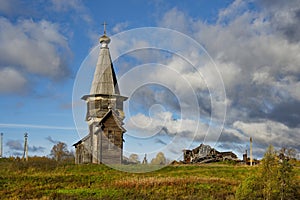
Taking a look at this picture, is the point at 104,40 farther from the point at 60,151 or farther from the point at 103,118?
the point at 60,151

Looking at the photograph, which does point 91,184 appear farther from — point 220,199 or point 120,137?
point 120,137

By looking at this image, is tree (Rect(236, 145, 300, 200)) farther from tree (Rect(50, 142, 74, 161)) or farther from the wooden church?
tree (Rect(50, 142, 74, 161))

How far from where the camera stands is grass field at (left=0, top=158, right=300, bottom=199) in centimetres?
2170

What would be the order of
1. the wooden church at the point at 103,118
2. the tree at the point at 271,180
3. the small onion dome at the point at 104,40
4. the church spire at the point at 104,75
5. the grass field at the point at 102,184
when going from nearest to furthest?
the tree at the point at 271,180, the grass field at the point at 102,184, the wooden church at the point at 103,118, the church spire at the point at 104,75, the small onion dome at the point at 104,40

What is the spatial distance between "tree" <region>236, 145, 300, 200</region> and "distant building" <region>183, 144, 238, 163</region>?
28.0 meters

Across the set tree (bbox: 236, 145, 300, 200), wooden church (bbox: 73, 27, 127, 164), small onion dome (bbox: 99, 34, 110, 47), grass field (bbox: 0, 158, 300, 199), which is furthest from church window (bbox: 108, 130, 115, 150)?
tree (bbox: 236, 145, 300, 200)

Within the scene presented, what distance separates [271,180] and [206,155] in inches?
1188

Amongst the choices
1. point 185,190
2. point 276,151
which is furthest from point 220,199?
point 276,151

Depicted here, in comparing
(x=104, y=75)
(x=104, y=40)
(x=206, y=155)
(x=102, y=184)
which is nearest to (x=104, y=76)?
(x=104, y=75)

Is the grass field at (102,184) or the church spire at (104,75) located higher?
the church spire at (104,75)

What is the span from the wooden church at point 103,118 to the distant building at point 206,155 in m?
10.5

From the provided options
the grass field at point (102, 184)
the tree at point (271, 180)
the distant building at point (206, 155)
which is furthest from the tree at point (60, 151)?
the tree at point (271, 180)

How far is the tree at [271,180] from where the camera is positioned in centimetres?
1656

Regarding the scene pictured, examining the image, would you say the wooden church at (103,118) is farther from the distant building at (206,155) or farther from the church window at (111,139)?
the distant building at (206,155)
